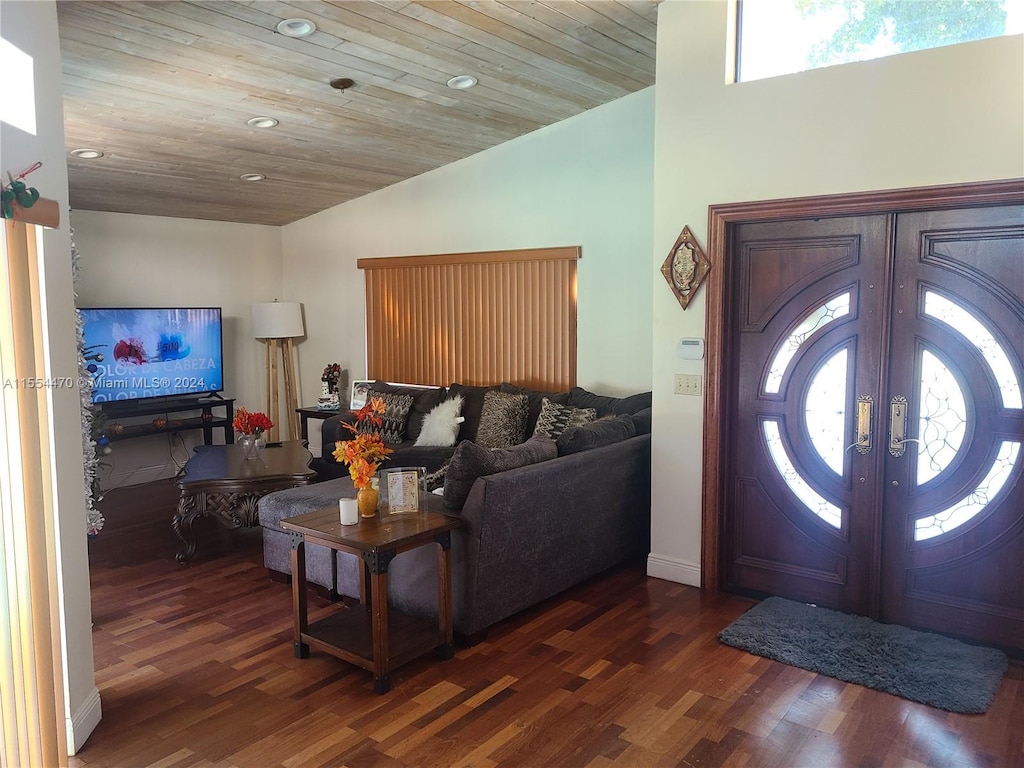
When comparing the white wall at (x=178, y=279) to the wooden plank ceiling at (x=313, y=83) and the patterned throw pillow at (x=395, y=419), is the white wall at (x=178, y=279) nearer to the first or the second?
the wooden plank ceiling at (x=313, y=83)

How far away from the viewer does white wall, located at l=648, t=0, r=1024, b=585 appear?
10.7ft

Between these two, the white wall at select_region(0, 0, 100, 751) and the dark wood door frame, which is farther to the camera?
the dark wood door frame

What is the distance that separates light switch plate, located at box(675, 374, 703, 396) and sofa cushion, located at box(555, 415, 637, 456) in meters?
0.44

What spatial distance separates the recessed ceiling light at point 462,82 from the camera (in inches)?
179

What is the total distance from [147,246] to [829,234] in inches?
216

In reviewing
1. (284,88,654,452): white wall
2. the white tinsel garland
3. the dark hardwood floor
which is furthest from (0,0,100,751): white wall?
(284,88,654,452): white wall

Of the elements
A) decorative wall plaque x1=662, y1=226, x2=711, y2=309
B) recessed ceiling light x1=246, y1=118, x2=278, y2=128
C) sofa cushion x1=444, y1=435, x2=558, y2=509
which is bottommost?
sofa cushion x1=444, y1=435, x2=558, y2=509

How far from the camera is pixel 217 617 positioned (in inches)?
152

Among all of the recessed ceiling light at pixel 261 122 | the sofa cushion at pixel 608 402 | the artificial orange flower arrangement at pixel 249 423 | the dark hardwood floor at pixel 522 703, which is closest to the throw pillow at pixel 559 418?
the sofa cushion at pixel 608 402

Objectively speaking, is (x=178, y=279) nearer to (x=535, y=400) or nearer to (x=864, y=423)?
(x=535, y=400)

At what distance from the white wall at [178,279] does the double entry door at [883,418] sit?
16.3 feet

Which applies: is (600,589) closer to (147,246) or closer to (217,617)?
(217,617)

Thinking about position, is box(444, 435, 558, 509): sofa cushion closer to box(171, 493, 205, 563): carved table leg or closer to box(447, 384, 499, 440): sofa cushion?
box(171, 493, 205, 563): carved table leg

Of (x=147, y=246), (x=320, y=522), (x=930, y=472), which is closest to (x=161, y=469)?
(x=147, y=246)
